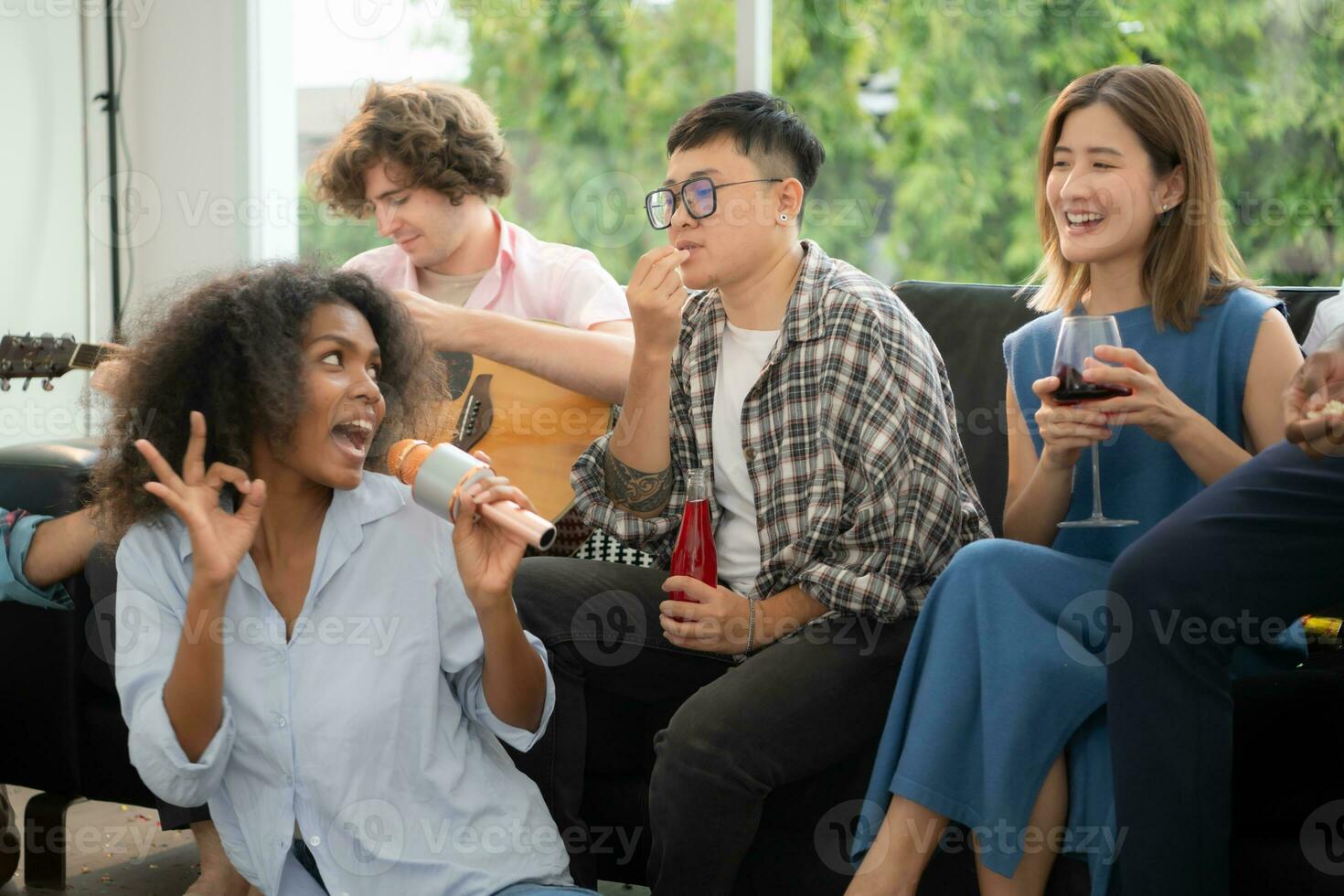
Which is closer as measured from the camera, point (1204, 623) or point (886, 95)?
point (1204, 623)

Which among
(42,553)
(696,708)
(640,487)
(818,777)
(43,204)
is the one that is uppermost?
(43,204)

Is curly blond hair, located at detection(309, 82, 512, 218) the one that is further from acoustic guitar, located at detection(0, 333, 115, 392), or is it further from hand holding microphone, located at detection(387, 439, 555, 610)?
hand holding microphone, located at detection(387, 439, 555, 610)

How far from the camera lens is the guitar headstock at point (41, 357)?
2.57m

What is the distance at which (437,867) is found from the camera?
149 cm

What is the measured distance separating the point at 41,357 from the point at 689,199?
4.33 feet

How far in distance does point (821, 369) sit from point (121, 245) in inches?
109

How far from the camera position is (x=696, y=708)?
6.12 ft

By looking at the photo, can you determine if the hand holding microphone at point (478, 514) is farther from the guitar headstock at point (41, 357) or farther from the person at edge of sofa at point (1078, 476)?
the guitar headstock at point (41, 357)

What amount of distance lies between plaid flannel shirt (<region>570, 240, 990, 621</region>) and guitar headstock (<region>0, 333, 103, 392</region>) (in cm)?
112

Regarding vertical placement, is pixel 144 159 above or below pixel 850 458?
above

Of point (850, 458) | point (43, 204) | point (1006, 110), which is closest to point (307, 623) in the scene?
point (850, 458)

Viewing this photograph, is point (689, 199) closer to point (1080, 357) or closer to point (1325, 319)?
point (1080, 357)

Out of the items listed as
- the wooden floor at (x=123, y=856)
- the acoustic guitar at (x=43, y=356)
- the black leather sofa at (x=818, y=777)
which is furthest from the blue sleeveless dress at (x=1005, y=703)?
the acoustic guitar at (x=43, y=356)

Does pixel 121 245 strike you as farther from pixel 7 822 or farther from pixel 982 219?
pixel 982 219
